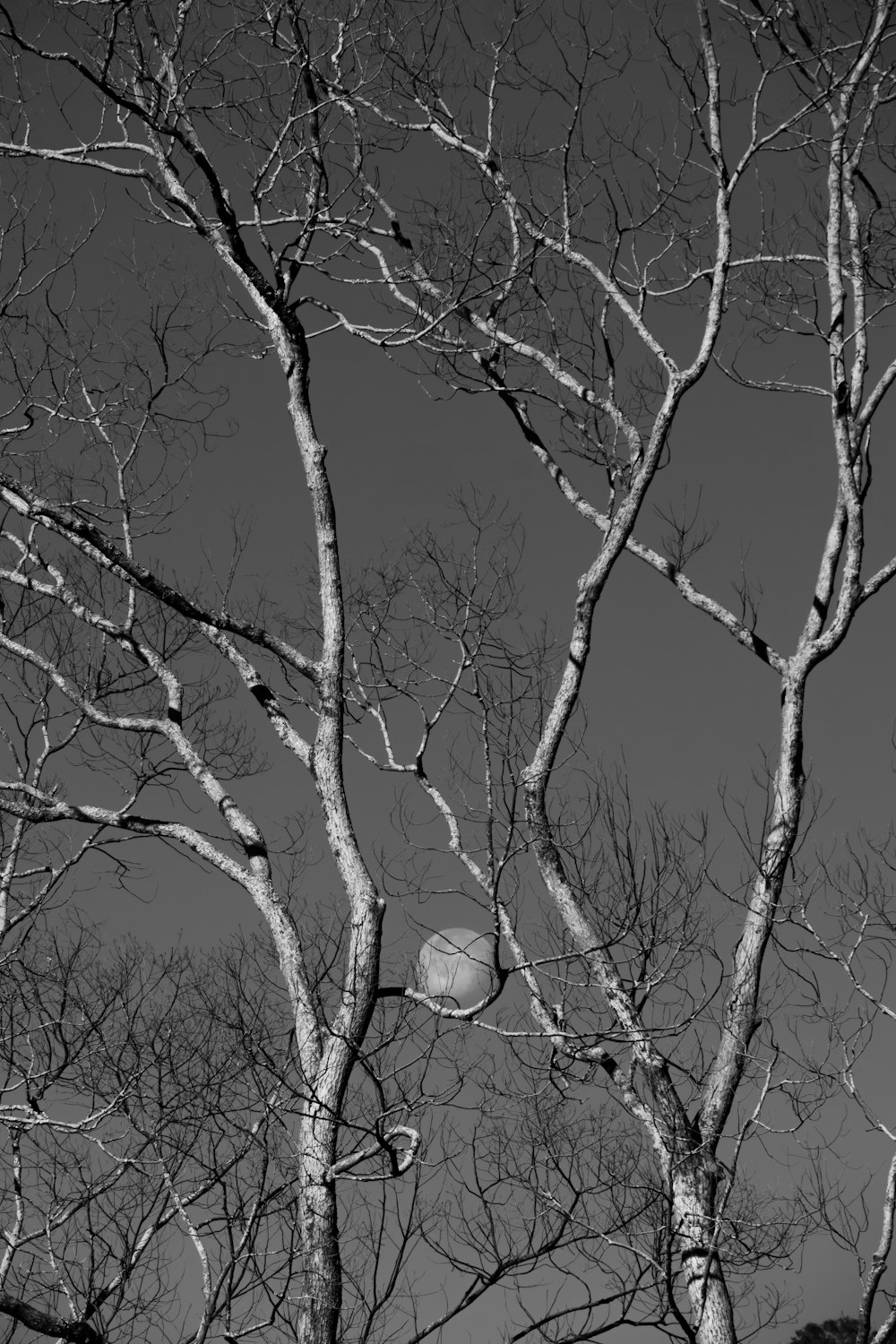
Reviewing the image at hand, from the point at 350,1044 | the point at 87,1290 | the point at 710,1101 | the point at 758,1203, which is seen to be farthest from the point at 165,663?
the point at 758,1203

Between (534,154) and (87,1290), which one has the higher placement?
(534,154)

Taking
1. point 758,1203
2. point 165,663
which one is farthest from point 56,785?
point 758,1203

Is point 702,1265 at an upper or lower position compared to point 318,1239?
upper

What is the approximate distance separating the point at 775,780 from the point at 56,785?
18.9ft

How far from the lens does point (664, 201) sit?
9.34 metres

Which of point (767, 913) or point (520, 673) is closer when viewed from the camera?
point (767, 913)

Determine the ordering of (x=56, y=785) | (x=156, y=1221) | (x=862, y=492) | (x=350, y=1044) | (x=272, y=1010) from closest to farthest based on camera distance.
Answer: (x=350, y=1044), (x=156, y=1221), (x=272, y=1010), (x=862, y=492), (x=56, y=785)

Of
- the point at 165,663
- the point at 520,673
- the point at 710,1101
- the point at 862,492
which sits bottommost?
the point at 710,1101

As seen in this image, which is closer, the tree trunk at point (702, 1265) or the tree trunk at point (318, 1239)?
the tree trunk at point (318, 1239)


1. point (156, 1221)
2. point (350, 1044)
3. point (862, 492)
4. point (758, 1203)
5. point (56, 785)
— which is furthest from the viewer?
point (56, 785)

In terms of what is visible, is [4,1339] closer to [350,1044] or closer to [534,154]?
[350,1044]

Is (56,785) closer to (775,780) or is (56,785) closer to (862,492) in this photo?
(775,780)

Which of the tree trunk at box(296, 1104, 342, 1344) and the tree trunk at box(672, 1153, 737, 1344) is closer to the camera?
the tree trunk at box(296, 1104, 342, 1344)

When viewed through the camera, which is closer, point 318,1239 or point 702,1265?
point 318,1239
